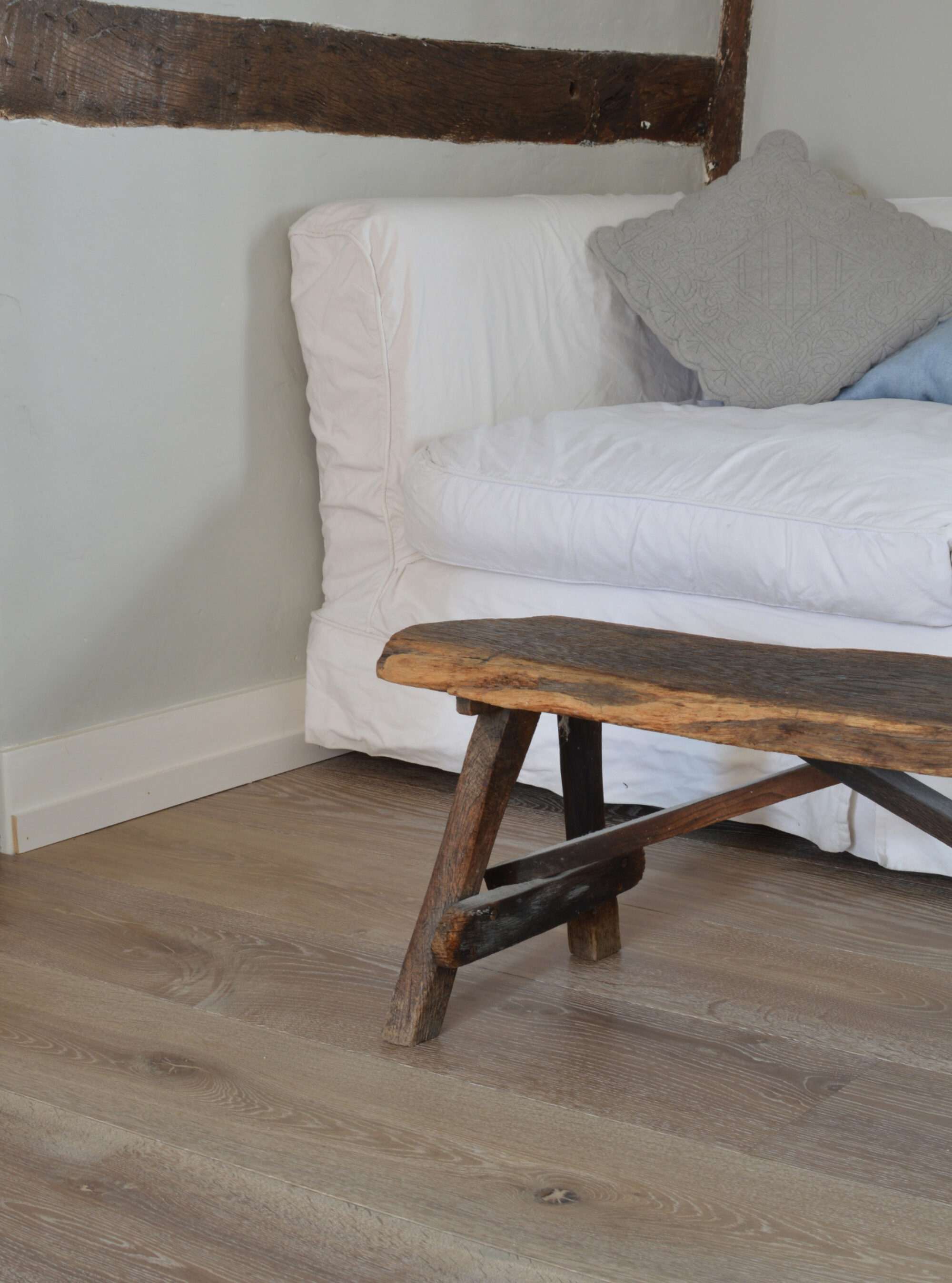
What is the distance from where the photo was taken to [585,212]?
7.36ft

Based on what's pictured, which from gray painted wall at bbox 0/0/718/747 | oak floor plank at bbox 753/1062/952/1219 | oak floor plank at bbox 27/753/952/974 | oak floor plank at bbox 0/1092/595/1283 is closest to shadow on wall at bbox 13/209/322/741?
gray painted wall at bbox 0/0/718/747

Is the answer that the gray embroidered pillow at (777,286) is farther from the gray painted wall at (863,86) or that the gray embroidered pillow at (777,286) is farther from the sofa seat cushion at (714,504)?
the gray painted wall at (863,86)

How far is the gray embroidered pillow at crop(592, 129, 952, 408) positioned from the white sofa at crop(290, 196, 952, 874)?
0.09 meters

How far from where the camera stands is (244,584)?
2.04m

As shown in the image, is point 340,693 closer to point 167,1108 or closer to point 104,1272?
point 167,1108

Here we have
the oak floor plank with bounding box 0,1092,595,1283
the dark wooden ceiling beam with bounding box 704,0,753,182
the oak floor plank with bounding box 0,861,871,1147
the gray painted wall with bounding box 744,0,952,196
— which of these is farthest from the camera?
the dark wooden ceiling beam with bounding box 704,0,753,182

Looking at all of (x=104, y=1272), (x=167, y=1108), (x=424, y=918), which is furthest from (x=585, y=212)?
(x=104, y=1272)

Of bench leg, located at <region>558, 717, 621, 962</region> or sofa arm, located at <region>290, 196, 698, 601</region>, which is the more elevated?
sofa arm, located at <region>290, 196, 698, 601</region>

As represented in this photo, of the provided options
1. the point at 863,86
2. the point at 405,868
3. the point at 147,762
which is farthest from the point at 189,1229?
the point at 863,86

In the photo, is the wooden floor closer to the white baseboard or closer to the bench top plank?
the white baseboard

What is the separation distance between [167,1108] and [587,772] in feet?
1.77

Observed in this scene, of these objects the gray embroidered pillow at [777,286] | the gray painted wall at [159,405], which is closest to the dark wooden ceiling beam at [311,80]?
the gray painted wall at [159,405]

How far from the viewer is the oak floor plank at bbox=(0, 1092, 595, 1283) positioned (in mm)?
967

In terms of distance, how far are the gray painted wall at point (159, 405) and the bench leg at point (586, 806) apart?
732 mm
